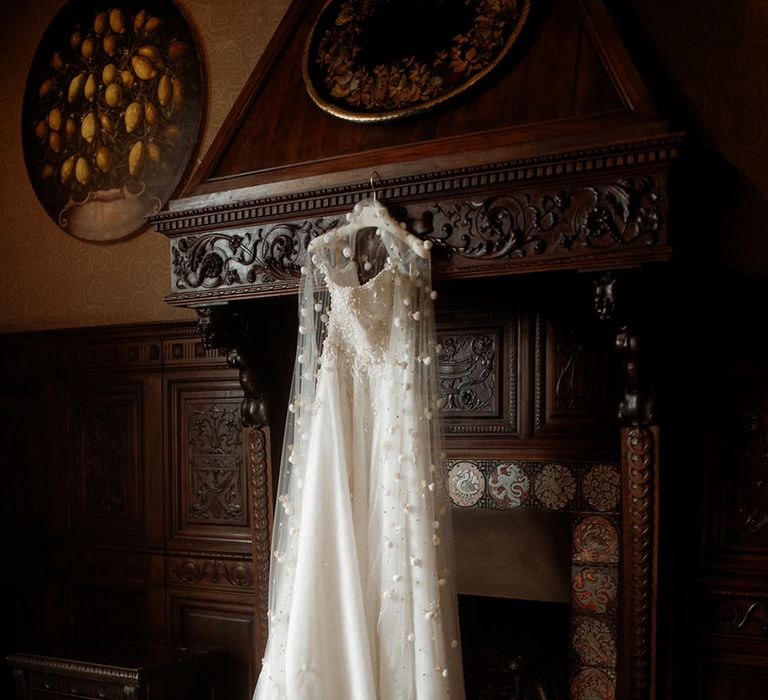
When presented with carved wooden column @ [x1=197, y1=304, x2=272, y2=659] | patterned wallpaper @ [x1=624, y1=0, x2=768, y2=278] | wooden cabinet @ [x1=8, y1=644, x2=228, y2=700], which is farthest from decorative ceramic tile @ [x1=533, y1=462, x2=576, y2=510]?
wooden cabinet @ [x1=8, y1=644, x2=228, y2=700]

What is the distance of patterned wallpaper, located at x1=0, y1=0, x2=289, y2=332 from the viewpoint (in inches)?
144

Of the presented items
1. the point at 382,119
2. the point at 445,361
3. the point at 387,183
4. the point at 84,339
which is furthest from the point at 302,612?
the point at 84,339

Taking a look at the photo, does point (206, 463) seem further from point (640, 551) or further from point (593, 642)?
point (640, 551)

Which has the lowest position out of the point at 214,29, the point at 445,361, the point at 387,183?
the point at 445,361

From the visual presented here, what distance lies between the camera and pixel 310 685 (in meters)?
2.37

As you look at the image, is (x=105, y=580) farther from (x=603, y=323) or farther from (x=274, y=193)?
(x=603, y=323)

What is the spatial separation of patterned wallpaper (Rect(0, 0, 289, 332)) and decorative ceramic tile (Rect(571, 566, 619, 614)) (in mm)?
1981

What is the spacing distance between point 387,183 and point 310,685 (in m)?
1.43

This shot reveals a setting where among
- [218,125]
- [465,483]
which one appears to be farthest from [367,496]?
[218,125]

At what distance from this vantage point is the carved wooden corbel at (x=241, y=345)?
286 cm

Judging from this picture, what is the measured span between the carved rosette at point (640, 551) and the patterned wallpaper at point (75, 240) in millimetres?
2075

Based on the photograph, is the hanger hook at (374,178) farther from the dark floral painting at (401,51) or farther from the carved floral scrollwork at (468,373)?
the carved floral scrollwork at (468,373)

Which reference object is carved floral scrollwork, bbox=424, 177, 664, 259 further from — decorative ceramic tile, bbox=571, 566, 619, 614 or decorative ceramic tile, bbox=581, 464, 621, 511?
decorative ceramic tile, bbox=571, 566, 619, 614

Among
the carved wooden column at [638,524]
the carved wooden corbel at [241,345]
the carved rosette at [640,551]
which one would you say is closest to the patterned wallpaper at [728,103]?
the carved wooden column at [638,524]
